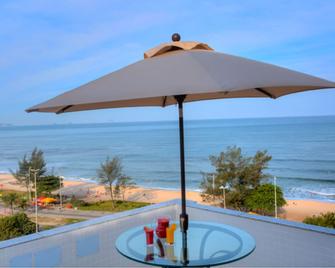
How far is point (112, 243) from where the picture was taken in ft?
8.29

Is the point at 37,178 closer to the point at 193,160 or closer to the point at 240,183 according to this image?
the point at 240,183

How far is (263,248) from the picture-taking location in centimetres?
246

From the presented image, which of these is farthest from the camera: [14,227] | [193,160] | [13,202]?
[193,160]

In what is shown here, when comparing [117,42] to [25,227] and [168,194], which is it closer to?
[25,227]

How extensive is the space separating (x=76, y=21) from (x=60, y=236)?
1166cm

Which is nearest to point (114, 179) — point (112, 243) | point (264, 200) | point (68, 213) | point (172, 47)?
point (68, 213)

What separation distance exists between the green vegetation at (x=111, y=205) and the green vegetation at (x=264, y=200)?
4827 millimetres

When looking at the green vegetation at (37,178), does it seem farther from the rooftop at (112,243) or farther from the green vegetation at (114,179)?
the rooftop at (112,243)

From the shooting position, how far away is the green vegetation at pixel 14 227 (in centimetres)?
823

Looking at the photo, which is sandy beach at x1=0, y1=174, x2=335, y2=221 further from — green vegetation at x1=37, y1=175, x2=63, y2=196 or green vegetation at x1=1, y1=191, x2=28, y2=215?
green vegetation at x1=1, y1=191, x2=28, y2=215

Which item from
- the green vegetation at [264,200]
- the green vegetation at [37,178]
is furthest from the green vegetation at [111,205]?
the green vegetation at [264,200]

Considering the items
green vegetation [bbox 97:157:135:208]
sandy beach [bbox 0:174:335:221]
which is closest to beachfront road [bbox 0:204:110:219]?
sandy beach [bbox 0:174:335:221]

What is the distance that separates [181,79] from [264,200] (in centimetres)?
1234

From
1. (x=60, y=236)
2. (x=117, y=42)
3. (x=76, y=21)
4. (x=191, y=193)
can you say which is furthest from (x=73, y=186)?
(x=60, y=236)
